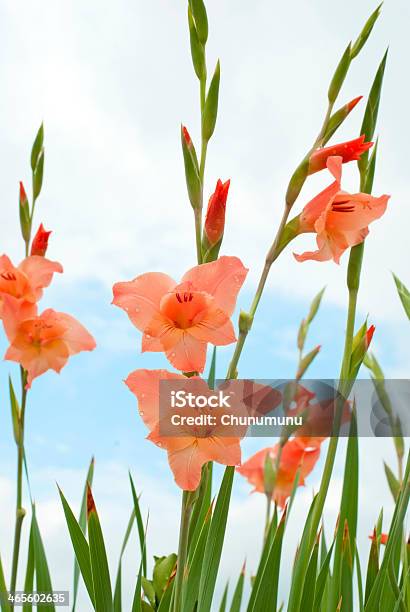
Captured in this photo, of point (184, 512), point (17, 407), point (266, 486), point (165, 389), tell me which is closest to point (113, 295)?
point (165, 389)

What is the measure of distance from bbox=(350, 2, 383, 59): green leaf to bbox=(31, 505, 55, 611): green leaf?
3.77 ft

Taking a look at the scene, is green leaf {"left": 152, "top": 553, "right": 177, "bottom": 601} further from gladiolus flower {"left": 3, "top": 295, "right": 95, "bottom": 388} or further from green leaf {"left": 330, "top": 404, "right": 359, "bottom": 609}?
gladiolus flower {"left": 3, "top": 295, "right": 95, "bottom": 388}

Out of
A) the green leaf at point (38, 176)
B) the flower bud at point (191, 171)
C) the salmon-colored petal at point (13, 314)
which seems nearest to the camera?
the flower bud at point (191, 171)

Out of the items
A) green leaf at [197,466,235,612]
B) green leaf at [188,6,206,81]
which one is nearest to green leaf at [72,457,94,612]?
green leaf at [197,466,235,612]

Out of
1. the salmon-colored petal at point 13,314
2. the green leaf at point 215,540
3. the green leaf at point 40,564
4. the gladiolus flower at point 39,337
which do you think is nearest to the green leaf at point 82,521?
the green leaf at point 40,564

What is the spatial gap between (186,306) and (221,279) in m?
0.07

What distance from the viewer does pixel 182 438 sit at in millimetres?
959

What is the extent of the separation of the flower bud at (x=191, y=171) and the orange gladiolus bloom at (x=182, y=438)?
282mm

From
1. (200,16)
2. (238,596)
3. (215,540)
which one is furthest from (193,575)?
(200,16)

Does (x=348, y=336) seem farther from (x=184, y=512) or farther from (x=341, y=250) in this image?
(x=184, y=512)

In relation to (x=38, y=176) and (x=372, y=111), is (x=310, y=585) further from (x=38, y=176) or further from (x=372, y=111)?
(x=38, y=176)

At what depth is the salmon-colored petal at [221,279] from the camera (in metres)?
0.96

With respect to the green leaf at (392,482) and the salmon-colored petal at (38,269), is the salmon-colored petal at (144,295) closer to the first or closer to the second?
the salmon-colored petal at (38,269)

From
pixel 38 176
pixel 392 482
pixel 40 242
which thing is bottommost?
pixel 392 482
